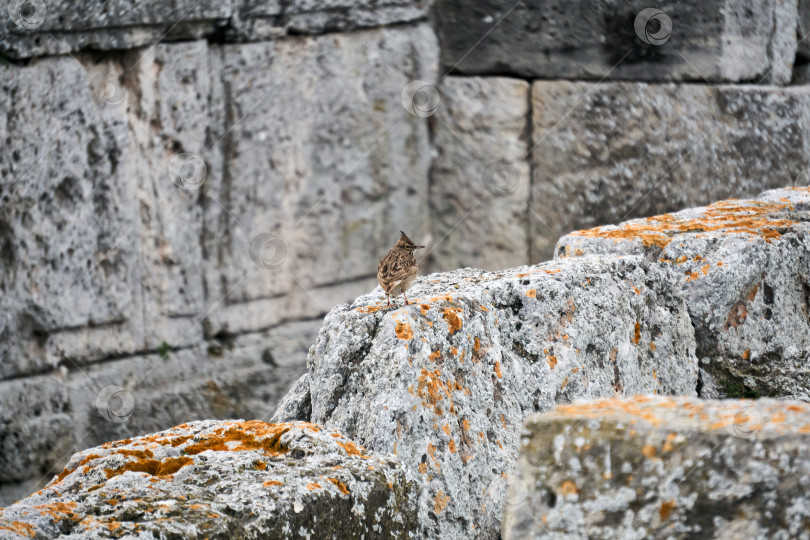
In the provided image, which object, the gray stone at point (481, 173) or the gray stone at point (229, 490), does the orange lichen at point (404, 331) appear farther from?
the gray stone at point (481, 173)

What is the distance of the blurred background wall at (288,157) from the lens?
5020 millimetres

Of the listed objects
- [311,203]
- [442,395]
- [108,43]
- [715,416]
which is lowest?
[442,395]

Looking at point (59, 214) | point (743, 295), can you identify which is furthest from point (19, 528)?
point (59, 214)

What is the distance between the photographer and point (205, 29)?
17.4 feet

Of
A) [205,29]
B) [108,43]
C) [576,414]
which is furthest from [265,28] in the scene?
[576,414]

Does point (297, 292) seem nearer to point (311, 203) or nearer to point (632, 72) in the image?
point (311, 203)

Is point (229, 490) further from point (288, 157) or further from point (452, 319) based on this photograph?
point (288, 157)

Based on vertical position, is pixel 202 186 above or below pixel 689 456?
above

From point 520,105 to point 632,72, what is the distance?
2.89ft

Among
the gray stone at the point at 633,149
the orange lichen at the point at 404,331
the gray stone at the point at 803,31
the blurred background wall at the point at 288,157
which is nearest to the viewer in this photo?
the orange lichen at the point at 404,331

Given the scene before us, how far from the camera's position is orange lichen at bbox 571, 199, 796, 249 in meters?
3.48

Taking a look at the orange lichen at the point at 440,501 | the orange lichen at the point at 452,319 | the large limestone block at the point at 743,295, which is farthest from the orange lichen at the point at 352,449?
the large limestone block at the point at 743,295

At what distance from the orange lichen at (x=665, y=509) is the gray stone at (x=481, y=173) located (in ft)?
15.4

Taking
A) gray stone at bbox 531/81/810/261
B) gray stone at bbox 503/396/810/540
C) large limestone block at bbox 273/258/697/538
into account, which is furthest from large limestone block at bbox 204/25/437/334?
gray stone at bbox 503/396/810/540
